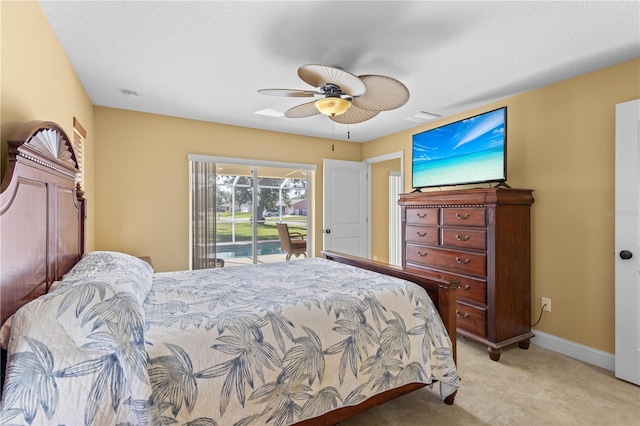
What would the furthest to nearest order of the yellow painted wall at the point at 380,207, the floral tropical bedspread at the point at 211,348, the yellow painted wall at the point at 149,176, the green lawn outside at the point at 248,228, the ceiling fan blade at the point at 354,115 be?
1. the yellow painted wall at the point at 380,207
2. the green lawn outside at the point at 248,228
3. the yellow painted wall at the point at 149,176
4. the ceiling fan blade at the point at 354,115
5. the floral tropical bedspread at the point at 211,348

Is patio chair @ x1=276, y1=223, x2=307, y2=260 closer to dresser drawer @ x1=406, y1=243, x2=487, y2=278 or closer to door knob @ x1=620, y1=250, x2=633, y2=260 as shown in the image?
dresser drawer @ x1=406, y1=243, x2=487, y2=278

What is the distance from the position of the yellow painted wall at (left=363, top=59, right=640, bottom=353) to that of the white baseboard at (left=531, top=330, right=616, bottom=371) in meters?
0.05

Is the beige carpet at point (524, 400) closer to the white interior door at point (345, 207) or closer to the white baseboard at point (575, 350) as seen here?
the white baseboard at point (575, 350)

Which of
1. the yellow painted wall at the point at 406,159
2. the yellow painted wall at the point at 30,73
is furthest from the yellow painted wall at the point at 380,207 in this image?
the yellow painted wall at the point at 30,73

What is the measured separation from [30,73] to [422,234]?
10.8 ft

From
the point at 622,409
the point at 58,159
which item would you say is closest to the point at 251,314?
the point at 58,159

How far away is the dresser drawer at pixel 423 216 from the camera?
3.17 meters

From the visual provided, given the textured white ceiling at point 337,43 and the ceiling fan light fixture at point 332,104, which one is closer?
the textured white ceiling at point 337,43

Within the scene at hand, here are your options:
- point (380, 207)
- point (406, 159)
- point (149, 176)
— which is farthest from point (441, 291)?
point (380, 207)

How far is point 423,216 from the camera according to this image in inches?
131

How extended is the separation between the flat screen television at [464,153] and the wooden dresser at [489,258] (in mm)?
315

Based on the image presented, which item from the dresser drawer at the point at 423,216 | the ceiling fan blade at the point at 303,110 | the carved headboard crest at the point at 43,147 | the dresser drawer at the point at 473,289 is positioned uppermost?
the ceiling fan blade at the point at 303,110

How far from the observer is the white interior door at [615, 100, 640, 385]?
2.22 m

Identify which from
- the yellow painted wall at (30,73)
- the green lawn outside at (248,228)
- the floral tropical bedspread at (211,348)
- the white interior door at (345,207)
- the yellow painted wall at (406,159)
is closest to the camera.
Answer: the floral tropical bedspread at (211,348)
